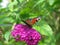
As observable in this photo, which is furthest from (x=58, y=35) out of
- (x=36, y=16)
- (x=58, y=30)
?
(x=36, y=16)

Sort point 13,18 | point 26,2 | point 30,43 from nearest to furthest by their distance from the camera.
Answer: point 30,43, point 13,18, point 26,2

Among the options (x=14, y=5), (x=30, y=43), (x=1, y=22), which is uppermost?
(x=14, y=5)

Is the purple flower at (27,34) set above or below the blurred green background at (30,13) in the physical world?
below

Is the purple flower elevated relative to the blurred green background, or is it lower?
lower

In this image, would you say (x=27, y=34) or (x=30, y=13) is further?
(x=30, y=13)

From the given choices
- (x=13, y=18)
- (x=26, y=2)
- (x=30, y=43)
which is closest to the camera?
(x=30, y=43)

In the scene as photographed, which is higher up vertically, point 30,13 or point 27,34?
point 30,13

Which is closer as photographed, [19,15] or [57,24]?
[19,15]

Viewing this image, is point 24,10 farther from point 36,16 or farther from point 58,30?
point 58,30
